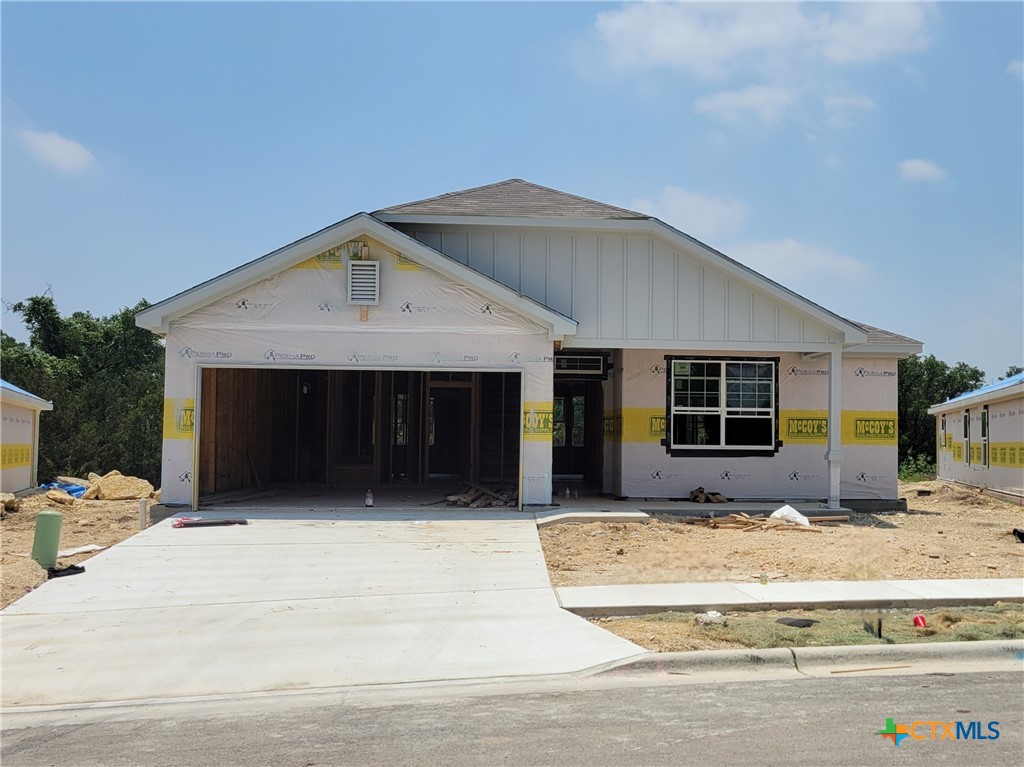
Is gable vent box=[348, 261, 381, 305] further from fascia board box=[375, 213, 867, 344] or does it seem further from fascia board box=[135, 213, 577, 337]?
fascia board box=[375, 213, 867, 344]

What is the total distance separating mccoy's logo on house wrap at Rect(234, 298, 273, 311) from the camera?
47.6ft

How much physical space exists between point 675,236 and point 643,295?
48.2 inches

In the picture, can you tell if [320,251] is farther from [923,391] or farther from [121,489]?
[923,391]

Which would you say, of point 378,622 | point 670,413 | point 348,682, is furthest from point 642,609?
point 670,413

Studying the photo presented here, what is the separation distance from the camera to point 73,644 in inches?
300

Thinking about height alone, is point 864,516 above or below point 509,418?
below

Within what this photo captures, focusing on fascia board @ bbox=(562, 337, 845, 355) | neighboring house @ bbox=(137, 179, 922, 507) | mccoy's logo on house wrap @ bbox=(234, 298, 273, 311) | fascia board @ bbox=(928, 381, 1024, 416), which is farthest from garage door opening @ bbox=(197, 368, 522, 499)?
fascia board @ bbox=(928, 381, 1024, 416)

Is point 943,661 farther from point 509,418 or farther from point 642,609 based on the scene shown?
point 509,418

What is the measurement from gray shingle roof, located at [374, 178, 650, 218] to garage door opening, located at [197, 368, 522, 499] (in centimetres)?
421

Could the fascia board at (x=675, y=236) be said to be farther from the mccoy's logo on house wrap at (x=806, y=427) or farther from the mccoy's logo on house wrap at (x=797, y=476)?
the mccoy's logo on house wrap at (x=797, y=476)

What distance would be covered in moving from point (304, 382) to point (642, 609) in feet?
46.9

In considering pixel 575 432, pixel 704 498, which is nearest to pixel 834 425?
pixel 704 498

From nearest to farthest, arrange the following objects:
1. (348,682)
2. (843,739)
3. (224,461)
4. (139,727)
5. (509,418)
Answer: (843,739) → (139,727) → (348,682) → (224,461) → (509,418)

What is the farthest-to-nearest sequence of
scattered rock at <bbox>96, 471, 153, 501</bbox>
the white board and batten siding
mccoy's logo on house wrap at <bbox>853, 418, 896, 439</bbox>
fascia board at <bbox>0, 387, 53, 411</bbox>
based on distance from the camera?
scattered rock at <bbox>96, 471, 153, 501</bbox> < fascia board at <bbox>0, 387, 53, 411</bbox> < mccoy's logo on house wrap at <bbox>853, 418, 896, 439</bbox> < the white board and batten siding
